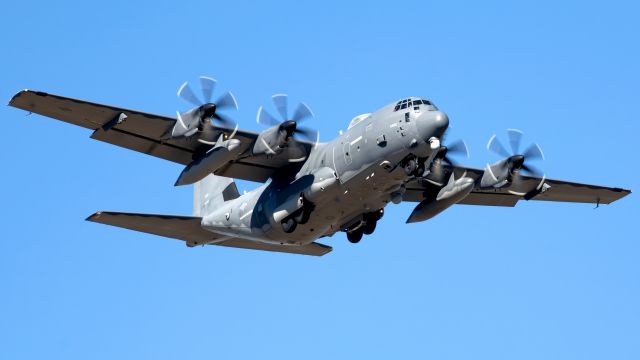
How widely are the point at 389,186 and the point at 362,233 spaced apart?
3.41m

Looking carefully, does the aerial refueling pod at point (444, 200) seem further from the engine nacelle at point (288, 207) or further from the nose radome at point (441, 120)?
Answer: the engine nacelle at point (288, 207)

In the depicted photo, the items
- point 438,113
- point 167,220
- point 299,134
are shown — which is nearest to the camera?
point 438,113

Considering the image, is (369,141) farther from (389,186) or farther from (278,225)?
(278,225)

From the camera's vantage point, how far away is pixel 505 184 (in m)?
35.9

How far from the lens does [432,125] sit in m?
30.8

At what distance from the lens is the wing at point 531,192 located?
37438 mm

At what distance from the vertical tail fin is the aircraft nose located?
31.7 feet

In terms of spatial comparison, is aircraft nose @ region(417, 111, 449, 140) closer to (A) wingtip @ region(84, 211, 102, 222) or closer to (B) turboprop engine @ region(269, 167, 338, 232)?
(B) turboprop engine @ region(269, 167, 338, 232)

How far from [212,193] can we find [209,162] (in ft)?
23.9

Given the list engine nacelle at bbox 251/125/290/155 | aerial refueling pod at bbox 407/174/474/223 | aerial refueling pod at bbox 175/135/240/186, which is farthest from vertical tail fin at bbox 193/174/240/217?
aerial refueling pod at bbox 407/174/474/223

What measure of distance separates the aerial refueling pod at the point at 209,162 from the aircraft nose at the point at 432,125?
582 centimetres

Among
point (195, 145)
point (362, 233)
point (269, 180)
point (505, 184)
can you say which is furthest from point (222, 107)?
point (505, 184)

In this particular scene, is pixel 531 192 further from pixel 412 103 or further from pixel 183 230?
pixel 183 230

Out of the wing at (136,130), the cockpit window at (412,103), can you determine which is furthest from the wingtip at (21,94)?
the cockpit window at (412,103)
